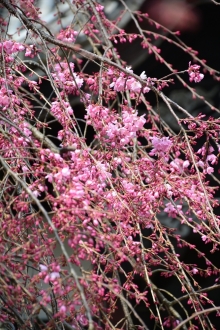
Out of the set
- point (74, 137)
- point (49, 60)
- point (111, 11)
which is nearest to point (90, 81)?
point (49, 60)

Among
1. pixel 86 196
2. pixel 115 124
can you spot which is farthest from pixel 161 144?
pixel 86 196

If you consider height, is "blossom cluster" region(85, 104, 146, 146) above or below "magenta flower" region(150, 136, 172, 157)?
above

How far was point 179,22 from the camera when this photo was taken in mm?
5164

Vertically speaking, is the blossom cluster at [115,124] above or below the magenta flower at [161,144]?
above

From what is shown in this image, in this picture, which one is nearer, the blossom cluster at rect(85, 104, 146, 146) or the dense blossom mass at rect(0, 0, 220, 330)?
the dense blossom mass at rect(0, 0, 220, 330)

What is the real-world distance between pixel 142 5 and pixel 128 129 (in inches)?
109

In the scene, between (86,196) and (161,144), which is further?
(161,144)

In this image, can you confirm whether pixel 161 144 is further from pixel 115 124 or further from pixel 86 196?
pixel 86 196

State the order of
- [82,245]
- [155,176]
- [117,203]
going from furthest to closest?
[155,176], [117,203], [82,245]

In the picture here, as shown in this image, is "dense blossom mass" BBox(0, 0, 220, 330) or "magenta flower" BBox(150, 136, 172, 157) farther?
"magenta flower" BBox(150, 136, 172, 157)

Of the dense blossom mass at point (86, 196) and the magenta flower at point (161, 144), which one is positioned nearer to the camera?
the dense blossom mass at point (86, 196)

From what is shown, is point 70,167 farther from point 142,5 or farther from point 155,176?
point 142,5

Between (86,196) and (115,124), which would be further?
(115,124)

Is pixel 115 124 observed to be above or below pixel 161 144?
above
